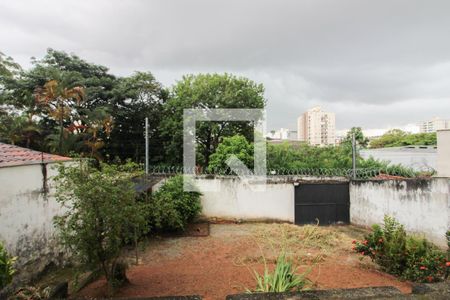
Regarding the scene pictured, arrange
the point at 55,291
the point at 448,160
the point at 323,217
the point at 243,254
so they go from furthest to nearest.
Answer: the point at 323,217 < the point at 448,160 < the point at 243,254 < the point at 55,291

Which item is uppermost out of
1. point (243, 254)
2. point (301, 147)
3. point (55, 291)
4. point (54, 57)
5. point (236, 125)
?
point (54, 57)

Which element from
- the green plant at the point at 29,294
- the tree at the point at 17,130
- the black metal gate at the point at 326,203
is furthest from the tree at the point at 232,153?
the tree at the point at 17,130

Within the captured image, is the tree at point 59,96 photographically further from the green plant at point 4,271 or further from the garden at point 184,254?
the green plant at point 4,271

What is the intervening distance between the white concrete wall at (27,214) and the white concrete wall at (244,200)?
4.26 meters

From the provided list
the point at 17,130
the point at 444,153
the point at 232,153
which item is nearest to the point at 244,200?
the point at 232,153

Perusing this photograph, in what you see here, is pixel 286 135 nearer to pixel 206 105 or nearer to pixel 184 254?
pixel 206 105

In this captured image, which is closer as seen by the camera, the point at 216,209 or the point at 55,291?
the point at 55,291

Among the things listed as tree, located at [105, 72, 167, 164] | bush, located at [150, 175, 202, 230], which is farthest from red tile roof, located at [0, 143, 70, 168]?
tree, located at [105, 72, 167, 164]

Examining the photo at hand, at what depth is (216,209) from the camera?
8.49 meters

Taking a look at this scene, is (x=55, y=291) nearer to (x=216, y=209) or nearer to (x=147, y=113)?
(x=216, y=209)

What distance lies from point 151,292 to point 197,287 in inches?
26.7

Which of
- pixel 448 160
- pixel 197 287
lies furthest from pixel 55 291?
pixel 448 160

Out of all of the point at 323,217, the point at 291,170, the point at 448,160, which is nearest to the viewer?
the point at 448,160

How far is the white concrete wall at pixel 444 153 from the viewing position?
20.2 ft
